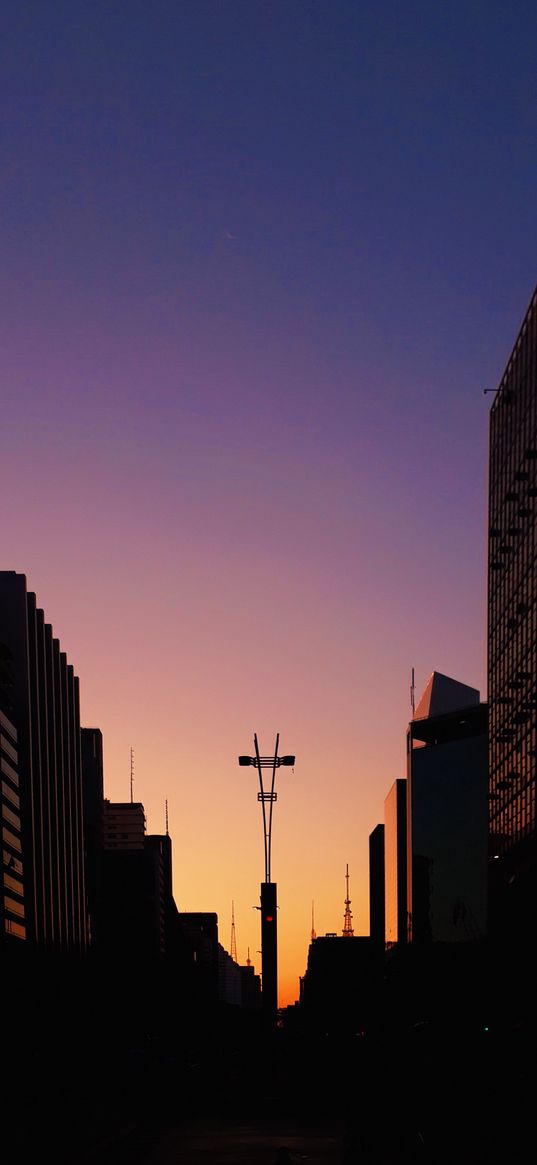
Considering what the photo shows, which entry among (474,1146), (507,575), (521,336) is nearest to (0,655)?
(507,575)

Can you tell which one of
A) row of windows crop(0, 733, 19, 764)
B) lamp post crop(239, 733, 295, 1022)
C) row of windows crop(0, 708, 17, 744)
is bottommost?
lamp post crop(239, 733, 295, 1022)

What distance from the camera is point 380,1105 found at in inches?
2539

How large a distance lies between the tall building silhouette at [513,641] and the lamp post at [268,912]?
48.2 meters

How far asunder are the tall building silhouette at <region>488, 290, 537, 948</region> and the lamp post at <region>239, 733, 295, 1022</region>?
4821 cm

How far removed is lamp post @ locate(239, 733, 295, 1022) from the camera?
84875 millimetres

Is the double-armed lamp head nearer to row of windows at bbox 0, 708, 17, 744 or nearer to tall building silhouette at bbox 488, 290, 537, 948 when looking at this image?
tall building silhouette at bbox 488, 290, 537, 948

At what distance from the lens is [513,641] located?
163250 millimetres

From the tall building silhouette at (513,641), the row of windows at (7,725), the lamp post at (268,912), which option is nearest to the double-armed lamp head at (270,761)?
the lamp post at (268,912)

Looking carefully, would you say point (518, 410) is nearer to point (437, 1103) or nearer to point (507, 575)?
point (507, 575)

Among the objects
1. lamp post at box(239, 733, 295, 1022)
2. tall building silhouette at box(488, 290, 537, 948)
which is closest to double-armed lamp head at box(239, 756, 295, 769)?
lamp post at box(239, 733, 295, 1022)

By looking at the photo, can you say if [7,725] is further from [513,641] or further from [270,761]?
[270,761]

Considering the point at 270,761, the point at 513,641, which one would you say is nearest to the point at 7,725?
the point at 513,641

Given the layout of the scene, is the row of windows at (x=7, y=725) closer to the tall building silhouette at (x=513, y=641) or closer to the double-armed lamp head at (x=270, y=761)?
the tall building silhouette at (x=513, y=641)

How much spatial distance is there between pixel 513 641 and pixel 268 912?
83330 millimetres
